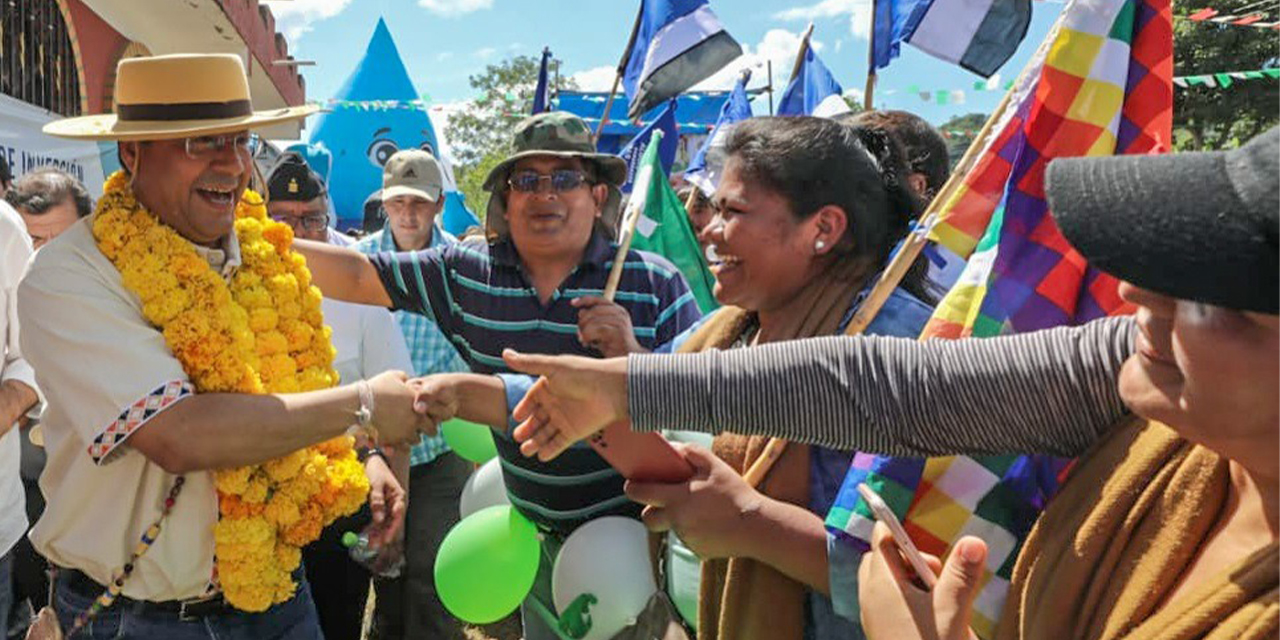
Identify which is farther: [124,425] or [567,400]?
[124,425]

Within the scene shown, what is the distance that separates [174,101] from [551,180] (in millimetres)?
1086

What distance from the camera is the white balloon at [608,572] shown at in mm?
2527

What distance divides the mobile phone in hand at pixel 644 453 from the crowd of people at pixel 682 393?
3cm

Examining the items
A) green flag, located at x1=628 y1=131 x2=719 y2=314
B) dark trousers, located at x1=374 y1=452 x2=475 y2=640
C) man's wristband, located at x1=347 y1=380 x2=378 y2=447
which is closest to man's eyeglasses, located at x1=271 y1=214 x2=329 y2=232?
dark trousers, located at x1=374 y1=452 x2=475 y2=640

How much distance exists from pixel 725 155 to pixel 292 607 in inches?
59.5

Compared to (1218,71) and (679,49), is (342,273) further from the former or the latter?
(1218,71)

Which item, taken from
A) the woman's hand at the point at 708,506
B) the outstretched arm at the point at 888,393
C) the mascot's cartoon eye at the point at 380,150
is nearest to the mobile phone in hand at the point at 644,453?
the woman's hand at the point at 708,506

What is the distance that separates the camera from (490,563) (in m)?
2.80

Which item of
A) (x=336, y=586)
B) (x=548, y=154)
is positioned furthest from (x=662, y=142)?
(x=336, y=586)

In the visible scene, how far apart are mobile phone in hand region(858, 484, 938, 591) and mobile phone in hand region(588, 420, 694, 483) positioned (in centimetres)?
57

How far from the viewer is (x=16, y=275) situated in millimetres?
2793

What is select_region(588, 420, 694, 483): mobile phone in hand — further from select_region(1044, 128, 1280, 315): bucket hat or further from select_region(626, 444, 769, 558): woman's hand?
select_region(1044, 128, 1280, 315): bucket hat

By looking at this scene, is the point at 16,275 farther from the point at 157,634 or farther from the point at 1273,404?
the point at 1273,404

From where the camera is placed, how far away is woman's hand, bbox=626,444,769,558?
1.70 metres
